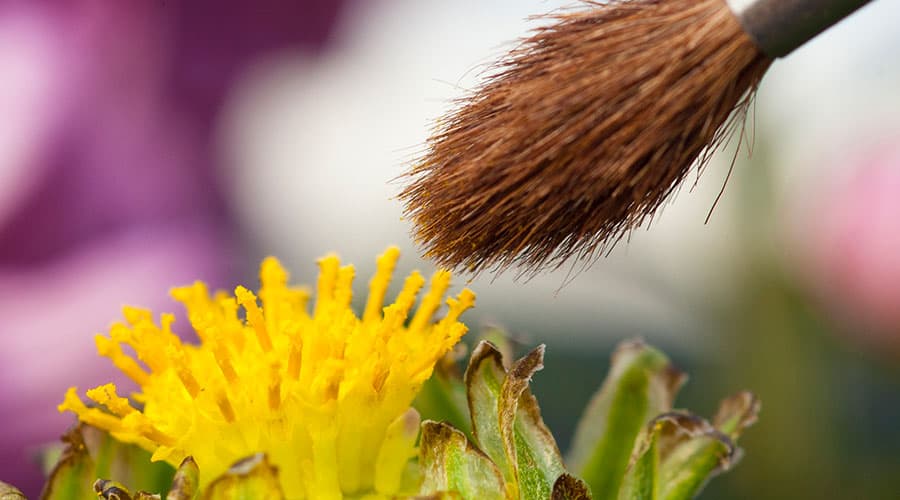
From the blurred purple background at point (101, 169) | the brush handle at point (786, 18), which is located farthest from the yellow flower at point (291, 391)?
the blurred purple background at point (101, 169)

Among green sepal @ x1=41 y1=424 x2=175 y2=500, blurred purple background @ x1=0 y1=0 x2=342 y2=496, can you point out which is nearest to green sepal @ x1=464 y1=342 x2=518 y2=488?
green sepal @ x1=41 y1=424 x2=175 y2=500

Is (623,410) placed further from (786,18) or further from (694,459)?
(786,18)

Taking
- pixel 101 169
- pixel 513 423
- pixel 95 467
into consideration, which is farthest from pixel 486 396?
pixel 101 169

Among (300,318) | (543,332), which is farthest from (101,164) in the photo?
(300,318)

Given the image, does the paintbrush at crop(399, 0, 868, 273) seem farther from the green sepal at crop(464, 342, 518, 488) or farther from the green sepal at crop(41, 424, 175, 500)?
the green sepal at crop(41, 424, 175, 500)

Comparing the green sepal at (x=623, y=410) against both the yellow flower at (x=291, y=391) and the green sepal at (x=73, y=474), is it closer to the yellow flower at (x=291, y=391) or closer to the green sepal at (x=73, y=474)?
the yellow flower at (x=291, y=391)

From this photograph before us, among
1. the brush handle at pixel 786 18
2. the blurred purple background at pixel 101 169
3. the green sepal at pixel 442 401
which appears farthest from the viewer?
the blurred purple background at pixel 101 169

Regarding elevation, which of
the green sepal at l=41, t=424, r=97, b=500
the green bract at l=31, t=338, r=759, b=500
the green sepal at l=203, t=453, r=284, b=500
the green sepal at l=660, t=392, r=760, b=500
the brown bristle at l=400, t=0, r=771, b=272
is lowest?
the green sepal at l=660, t=392, r=760, b=500
